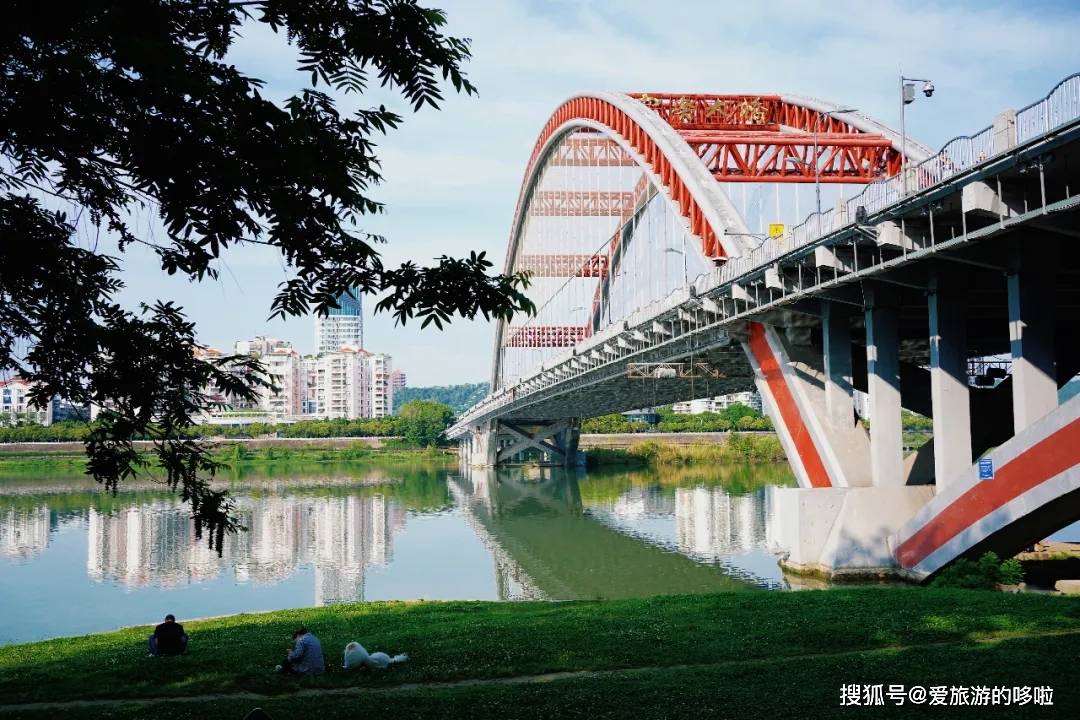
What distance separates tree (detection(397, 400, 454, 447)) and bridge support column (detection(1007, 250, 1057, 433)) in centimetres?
11952

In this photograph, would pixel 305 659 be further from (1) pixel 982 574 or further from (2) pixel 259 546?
A: (2) pixel 259 546

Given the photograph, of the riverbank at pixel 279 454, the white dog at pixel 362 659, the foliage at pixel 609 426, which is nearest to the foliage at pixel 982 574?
the white dog at pixel 362 659

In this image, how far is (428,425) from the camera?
137625mm

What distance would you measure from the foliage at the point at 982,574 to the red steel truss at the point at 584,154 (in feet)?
163

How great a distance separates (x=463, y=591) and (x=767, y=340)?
1258 centimetres

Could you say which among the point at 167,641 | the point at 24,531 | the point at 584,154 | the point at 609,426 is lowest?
the point at 24,531

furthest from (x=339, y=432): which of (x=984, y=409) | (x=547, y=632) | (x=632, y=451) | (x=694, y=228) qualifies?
(x=547, y=632)

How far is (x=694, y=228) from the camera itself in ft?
123

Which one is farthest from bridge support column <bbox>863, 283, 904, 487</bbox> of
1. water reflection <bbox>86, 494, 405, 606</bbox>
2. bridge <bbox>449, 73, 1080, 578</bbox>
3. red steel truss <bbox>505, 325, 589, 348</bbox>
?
red steel truss <bbox>505, 325, 589, 348</bbox>

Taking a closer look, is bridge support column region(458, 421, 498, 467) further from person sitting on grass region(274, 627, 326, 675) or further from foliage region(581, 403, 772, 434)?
person sitting on grass region(274, 627, 326, 675)

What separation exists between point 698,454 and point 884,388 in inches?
3312

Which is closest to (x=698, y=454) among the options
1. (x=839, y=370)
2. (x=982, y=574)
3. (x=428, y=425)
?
(x=428, y=425)

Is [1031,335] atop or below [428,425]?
atop

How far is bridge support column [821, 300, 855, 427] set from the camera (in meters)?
27.2
